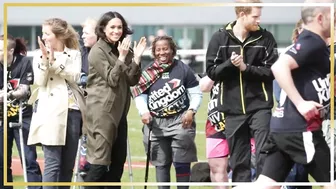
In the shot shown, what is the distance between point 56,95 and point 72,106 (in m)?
0.14

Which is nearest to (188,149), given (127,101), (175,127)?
(175,127)

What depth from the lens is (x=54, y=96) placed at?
23.6 ft

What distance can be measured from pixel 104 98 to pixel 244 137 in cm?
100

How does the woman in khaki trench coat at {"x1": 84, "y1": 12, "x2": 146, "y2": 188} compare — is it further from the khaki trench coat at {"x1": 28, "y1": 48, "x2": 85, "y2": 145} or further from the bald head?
the bald head

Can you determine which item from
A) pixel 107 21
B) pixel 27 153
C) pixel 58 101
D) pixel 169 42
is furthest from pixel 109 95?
pixel 27 153

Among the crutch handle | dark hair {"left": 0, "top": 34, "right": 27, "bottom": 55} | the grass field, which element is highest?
dark hair {"left": 0, "top": 34, "right": 27, "bottom": 55}

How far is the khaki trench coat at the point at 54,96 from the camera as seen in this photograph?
7145mm

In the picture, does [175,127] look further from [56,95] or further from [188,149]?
[56,95]

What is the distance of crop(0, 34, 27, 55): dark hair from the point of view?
7887mm

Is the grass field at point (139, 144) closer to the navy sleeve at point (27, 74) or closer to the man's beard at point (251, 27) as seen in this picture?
the navy sleeve at point (27, 74)

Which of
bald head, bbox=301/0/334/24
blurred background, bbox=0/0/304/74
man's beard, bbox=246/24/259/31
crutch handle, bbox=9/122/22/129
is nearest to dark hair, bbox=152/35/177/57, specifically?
blurred background, bbox=0/0/304/74

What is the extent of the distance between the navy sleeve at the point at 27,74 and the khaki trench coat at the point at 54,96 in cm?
58

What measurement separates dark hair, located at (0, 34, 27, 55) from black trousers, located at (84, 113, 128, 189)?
1.21 m

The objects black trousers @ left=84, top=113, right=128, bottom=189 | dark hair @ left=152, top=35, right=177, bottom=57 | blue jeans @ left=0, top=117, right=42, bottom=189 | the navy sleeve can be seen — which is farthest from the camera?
blue jeans @ left=0, top=117, right=42, bottom=189
